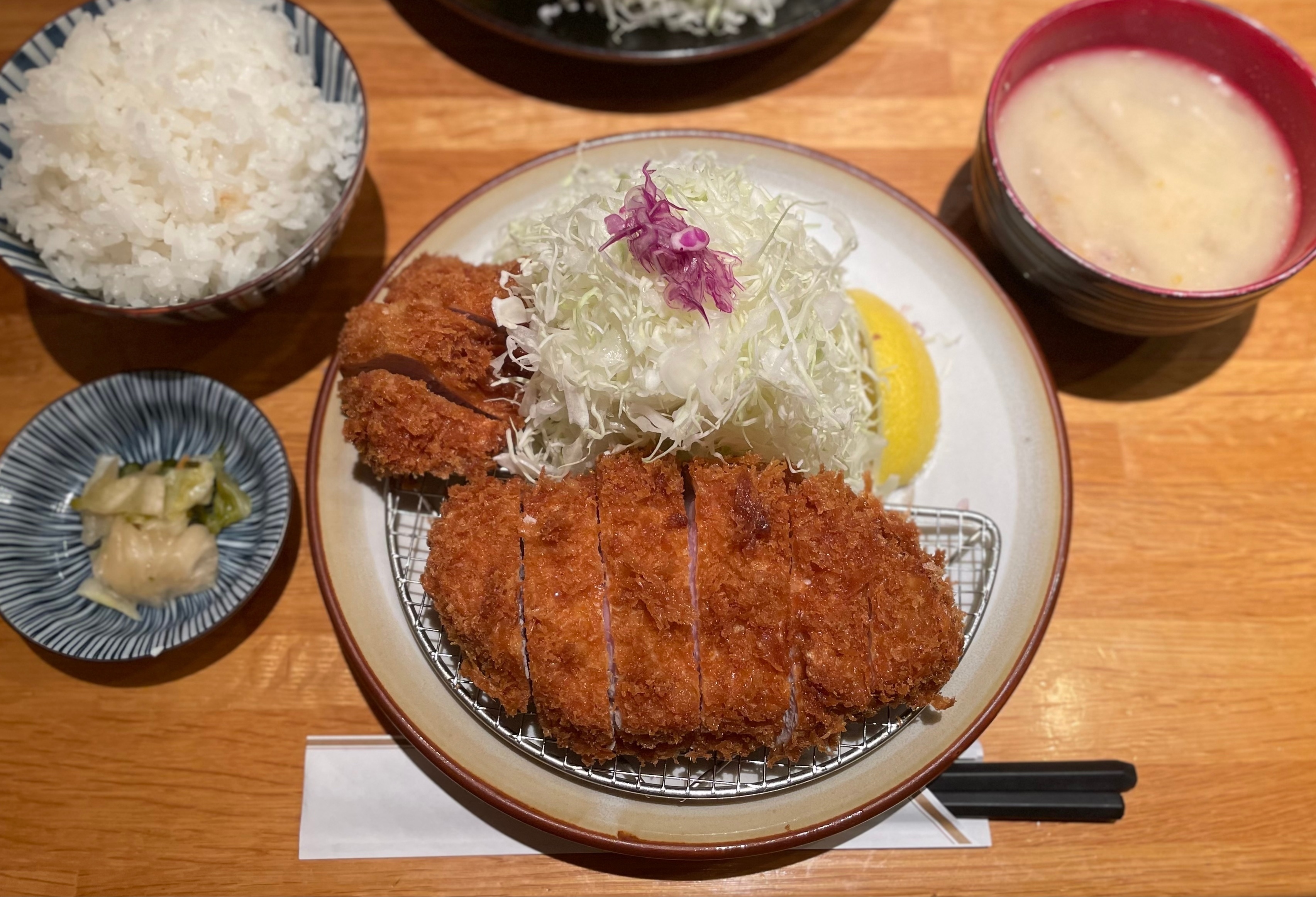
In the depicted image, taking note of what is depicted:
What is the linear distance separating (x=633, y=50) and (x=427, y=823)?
2.27 meters

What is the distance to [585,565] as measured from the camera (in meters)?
1.77

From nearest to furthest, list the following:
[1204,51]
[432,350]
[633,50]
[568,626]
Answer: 1. [568,626]
2. [432,350]
3. [1204,51]
4. [633,50]

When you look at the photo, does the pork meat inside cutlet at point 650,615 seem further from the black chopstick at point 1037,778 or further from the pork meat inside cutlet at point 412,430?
the black chopstick at point 1037,778

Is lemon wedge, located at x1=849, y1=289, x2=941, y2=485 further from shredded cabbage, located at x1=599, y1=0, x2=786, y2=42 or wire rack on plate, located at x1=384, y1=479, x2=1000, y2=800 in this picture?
shredded cabbage, located at x1=599, y1=0, x2=786, y2=42

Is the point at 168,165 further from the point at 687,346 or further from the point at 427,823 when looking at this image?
the point at 427,823

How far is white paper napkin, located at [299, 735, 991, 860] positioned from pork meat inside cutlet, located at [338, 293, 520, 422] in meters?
0.89

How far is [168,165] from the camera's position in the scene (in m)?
2.08

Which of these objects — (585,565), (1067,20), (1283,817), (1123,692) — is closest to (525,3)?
(1067,20)

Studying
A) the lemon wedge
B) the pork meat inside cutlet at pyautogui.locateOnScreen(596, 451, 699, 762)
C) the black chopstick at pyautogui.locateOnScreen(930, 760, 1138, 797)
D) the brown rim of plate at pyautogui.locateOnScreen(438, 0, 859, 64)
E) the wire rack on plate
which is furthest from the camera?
the brown rim of plate at pyautogui.locateOnScreen(438, 0, 859, 64)

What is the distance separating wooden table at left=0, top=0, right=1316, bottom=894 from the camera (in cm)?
186

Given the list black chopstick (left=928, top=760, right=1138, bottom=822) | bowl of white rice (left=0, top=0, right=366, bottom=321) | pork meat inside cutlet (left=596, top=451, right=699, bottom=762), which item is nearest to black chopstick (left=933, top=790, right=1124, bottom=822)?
black chopstick (left=928, top=760, right=1138, bottom=822)

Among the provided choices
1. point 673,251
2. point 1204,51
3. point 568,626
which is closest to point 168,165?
point 673,251

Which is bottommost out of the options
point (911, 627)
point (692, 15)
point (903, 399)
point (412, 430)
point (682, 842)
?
point (682, 842)

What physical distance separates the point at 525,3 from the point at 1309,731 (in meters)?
3.01
